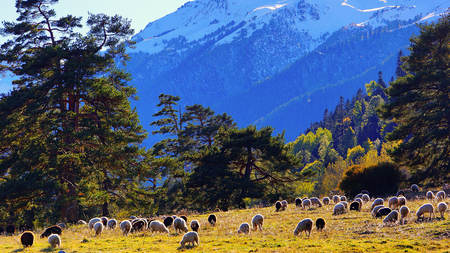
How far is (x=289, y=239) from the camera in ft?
54.1

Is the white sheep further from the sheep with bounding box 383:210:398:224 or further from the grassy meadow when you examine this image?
the sheep with bounding box 383:210:398:224

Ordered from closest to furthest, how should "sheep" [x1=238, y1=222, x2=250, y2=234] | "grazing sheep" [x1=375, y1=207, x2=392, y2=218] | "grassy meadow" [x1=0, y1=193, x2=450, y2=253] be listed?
"grassy meadow" [x1=0, y1=193, x2=450, y2=253] < "sheep" [x1=238, y1=222, x2=250, y2=234] < "grazing sheep" [x1=375, y1=207, x2=392, y2=218]

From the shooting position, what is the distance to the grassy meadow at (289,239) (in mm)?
14086

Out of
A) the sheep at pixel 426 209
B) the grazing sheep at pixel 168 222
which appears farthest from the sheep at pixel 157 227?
the sheep at pixel 426 209

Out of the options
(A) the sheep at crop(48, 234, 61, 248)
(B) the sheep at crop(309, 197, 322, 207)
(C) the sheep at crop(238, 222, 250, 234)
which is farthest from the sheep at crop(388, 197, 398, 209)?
(A) the sheep at crop(48, 234, 61, 248)

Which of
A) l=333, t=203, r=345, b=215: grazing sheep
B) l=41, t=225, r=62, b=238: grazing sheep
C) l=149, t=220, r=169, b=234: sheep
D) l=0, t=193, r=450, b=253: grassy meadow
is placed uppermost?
l=41, t=225, r=62, b=238: grazing sheep

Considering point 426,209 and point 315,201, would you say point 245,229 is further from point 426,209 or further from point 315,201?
point 315,201

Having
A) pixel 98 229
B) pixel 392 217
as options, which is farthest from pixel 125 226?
pixel 392 217

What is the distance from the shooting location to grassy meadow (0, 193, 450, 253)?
14086mm

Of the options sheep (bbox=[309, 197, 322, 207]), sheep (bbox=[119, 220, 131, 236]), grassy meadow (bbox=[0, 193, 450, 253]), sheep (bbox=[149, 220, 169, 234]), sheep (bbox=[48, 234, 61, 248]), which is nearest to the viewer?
grassy meadow (bbox=[0, 193, 450, 253])

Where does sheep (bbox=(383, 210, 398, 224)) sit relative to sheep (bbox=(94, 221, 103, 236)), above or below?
below

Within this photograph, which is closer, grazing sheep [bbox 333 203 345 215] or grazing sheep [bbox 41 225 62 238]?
grazing sheep [bbox 41 225 62 238]

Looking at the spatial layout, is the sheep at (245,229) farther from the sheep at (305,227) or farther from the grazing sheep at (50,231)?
the grazing sheep at (50,231)

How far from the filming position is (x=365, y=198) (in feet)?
96.2
